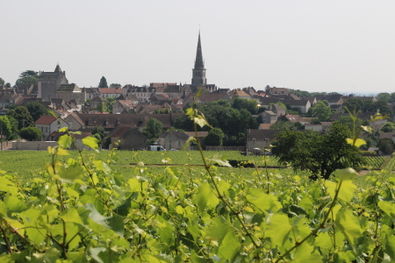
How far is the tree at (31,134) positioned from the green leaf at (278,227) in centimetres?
7856

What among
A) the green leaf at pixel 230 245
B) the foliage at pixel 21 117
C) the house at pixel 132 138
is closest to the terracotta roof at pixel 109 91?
the foliage at pixel 21 117

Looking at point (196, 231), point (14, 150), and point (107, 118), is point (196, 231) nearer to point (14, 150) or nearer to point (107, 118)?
point (14, 150)

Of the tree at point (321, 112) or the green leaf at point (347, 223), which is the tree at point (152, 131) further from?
the green leaf at point (347, 223)

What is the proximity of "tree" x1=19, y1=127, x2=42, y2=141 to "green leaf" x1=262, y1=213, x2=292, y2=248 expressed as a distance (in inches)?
3093

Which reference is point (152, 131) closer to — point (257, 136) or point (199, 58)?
point (257, 136)

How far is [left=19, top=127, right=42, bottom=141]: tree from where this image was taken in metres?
76.9

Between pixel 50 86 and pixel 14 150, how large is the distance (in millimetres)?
76297

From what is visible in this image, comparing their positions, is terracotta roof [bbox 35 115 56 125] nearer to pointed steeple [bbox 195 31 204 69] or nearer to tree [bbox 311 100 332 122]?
tree [bbox 311 100 332 122]

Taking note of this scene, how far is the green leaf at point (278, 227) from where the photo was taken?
70.1 inches

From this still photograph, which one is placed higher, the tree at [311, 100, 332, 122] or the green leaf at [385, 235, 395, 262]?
the green leaf at [385, 235, 395, 262]

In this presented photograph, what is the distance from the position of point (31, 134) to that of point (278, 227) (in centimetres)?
7893

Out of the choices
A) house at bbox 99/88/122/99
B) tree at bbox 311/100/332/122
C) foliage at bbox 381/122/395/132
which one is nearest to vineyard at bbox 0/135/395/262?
foliage at bbox 381/122/395/132

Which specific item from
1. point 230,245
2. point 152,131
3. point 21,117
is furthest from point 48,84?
point 230,245

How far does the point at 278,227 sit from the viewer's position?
1.79 meters
